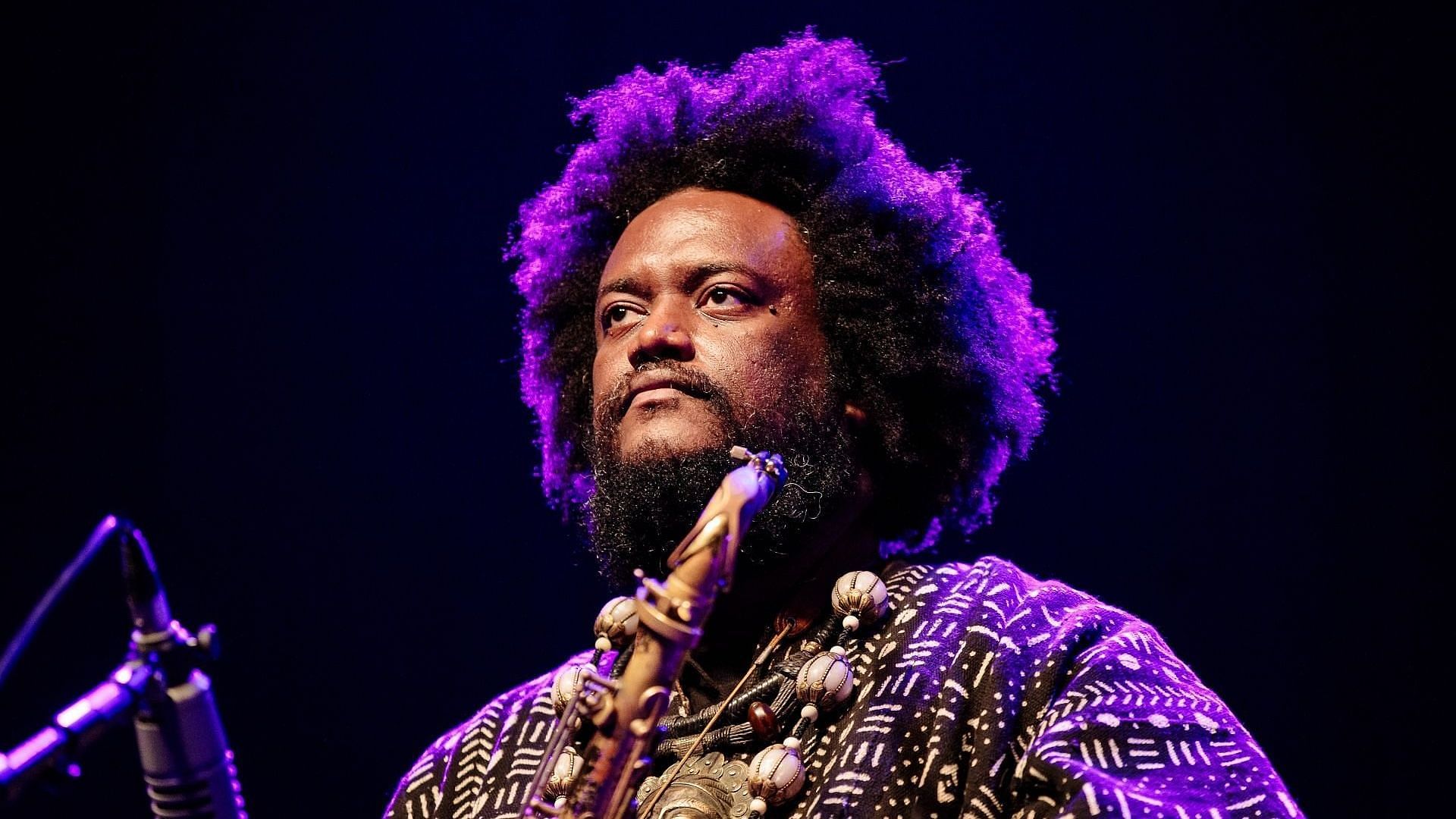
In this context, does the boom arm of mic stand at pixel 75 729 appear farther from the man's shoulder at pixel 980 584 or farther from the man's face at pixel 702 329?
the man's shoulder at pixel 980 584

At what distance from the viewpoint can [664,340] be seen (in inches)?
106

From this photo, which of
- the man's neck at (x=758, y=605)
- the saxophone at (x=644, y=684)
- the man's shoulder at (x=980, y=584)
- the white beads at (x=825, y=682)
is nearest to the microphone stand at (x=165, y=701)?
the saxophone at (x=644, y=684)

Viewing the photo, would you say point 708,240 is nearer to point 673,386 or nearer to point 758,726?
point 673,386

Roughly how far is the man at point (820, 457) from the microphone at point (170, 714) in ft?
3.77

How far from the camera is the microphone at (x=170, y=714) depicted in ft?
4.40

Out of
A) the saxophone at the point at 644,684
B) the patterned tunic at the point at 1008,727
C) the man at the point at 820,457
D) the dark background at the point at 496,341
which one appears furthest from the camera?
the dark background at the point at 496,341

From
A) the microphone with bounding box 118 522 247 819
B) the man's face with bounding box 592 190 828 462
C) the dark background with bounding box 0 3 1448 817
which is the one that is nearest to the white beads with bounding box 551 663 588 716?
the man's face with bounding box 592 190 828 462

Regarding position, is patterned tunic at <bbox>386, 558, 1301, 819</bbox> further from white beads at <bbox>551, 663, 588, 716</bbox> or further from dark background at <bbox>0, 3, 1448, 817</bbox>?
dark background at <bbox>0, 3, 1448, 817</bbox>

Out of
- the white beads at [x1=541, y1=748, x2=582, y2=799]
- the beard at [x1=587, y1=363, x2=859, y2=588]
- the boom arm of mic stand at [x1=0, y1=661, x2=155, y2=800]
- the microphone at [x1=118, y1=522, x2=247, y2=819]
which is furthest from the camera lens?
the beard at [x1=587, y1=363, x2=859, y2=588]

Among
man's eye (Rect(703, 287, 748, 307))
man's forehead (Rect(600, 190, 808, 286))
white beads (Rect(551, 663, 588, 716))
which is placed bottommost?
white beads (Rect(551, 663, 588, 716))

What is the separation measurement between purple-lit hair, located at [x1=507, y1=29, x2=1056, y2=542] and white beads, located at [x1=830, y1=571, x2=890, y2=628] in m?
0.40

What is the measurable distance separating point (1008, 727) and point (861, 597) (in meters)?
0.44

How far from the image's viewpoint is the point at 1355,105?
12.6ft

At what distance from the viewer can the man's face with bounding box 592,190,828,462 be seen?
2.68m
